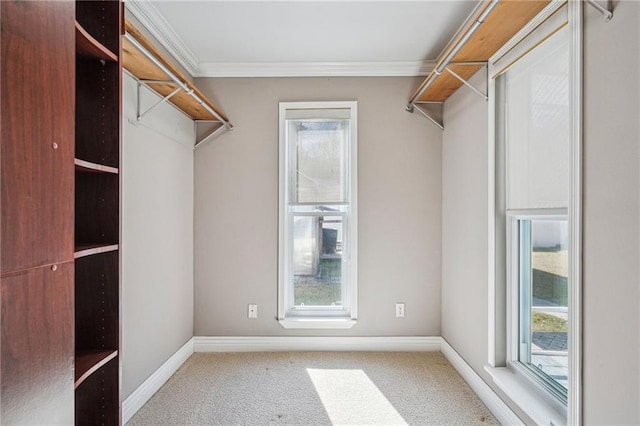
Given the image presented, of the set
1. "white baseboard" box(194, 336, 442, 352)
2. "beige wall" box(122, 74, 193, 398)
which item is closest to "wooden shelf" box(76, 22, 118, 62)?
"beige wall" box(122, 74, 193, 398)

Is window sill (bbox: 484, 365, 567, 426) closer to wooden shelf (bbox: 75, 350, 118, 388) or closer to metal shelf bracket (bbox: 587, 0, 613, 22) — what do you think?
metal shelf bracket (bbox: 587, 0, 613, 22)

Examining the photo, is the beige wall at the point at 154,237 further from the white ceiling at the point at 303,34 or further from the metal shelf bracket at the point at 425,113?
the metal shelf bracket at the point at 425,113

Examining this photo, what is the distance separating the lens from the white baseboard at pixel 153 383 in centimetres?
192

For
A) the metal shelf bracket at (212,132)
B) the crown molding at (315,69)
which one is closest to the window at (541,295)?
the crown molding at (315,69)

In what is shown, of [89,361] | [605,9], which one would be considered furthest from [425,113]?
[89,361]

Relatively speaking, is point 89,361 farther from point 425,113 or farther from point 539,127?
point 425,113

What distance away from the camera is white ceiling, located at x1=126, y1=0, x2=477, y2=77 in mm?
2025

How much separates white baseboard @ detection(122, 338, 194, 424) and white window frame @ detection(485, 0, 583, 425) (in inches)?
80.6

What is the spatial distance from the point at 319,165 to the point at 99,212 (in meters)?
1.89

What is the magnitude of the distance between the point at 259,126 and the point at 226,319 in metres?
1.66

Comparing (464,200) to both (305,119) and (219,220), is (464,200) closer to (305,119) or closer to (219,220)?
(305,119)

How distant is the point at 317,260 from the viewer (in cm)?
299

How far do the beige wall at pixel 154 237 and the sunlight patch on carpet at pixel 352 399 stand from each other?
42.5 inches

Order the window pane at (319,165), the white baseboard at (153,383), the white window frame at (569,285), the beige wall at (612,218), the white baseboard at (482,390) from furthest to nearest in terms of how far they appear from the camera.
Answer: the window pane at (319,165) < the white baseboard at (153,383) < the white baseboard at (482,390) < the white window frame at (569,285) < the beige wall at (612,218)
